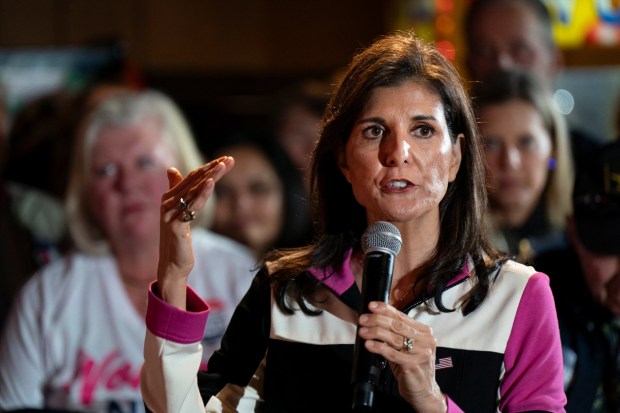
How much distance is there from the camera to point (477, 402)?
166cm

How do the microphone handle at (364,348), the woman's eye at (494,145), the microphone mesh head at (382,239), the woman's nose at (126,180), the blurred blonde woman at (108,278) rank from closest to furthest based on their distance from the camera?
the microphone handle at (364,348) < the microphone mesh head at (382,239) < the blurred blonde woman at (108,278) < the woman's nose at (126,180) < the woman's eye at (494,145)

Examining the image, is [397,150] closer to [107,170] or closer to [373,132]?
[373,132]

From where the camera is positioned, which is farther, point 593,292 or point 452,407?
point 593,292

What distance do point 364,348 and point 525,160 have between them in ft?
5.79

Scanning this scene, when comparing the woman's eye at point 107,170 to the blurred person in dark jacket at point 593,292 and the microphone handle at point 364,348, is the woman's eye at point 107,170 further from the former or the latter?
the microphone handle at point 364,348

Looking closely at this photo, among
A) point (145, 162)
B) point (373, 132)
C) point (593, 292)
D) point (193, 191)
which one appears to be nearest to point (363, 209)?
point (373, 132)

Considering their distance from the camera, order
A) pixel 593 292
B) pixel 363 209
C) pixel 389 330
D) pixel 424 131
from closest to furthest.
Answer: pixel 389 330 → pixel 424 131 → pixel 363 209 → pixel 593 292

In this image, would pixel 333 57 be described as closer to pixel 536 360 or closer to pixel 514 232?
pixel 514 232

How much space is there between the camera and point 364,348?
1.45 m

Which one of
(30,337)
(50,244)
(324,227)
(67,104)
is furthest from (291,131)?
(324,227)

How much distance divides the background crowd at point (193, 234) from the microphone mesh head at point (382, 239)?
81 cm

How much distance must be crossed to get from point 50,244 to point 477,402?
86.8 inches

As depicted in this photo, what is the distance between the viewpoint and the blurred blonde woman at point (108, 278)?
2840 millimetres

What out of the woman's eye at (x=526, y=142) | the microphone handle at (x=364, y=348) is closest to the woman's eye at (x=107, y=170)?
the woman's eye at (x=526, y=142)
